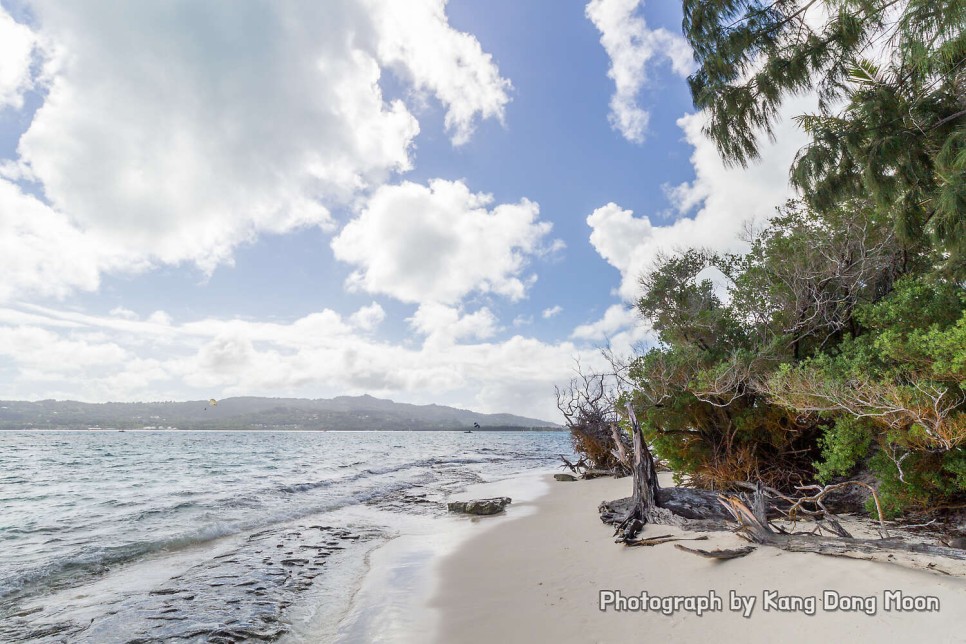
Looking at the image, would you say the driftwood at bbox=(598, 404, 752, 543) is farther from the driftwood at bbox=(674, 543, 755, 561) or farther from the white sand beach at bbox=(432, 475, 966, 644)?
the driftwood at bbox=(674, 543, 755, 561)

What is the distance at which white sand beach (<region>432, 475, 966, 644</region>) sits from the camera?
3834 mm

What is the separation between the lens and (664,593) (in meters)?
5.12

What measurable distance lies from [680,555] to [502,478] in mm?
19118

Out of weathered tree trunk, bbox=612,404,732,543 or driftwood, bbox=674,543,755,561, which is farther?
weathered tree trunk, bbox=612,404,732,543

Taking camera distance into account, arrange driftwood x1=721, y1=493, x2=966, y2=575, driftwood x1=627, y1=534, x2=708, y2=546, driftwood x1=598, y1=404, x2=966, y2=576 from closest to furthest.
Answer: driftwood x1=721, y1=493, x2=966, y2=575, driftwood x1=598, y1=404, x2=966, y2=576, driftwood x1=627, y1=534, x2=708, y2=546

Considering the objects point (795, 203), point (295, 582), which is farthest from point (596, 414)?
point (295, 582)

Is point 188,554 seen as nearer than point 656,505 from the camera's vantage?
No

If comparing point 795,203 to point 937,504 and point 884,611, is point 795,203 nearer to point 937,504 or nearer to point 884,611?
point 937,504

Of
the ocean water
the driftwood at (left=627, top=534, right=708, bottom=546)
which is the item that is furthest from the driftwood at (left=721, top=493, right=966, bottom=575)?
the ocean water

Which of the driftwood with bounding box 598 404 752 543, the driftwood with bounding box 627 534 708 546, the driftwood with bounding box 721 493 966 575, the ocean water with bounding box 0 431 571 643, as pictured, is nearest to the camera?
the driftwood with bounding box 721 493 966 575

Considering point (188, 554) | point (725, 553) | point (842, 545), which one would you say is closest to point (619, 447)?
point (725, 553)

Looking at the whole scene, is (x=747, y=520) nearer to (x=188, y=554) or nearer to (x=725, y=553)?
(x=725, y=553)

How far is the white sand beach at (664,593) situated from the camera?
3834mm

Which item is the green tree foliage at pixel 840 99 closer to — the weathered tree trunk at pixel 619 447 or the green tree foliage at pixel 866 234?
the green tree foliage at pixel 866 234
